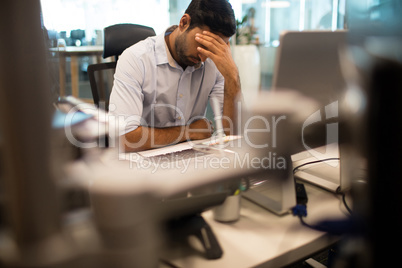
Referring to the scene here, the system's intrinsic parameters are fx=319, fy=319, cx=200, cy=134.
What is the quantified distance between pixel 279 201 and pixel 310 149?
1.00 feet

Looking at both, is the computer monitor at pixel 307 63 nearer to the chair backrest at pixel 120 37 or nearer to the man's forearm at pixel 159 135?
the man's forearm at pixel 159 135

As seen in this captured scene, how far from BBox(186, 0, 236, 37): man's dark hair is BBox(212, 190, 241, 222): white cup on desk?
93cm

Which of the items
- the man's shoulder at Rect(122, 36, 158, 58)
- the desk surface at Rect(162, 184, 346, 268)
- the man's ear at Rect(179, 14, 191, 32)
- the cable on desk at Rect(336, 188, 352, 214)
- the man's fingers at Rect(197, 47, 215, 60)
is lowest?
the desk surface at Rect(162, 184, 346, 268)

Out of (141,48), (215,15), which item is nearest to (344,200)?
(215,15)

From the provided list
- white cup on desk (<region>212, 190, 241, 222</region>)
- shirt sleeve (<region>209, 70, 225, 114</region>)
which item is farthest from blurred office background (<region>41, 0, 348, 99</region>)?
white cup on desk (<region>212, 190, 241, 222</region>)

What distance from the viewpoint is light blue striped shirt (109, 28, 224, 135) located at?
1361 mm

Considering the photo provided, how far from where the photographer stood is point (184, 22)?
138cm

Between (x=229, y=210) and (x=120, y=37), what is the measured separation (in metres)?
1.24

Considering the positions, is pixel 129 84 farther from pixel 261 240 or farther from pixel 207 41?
pixel 261 240

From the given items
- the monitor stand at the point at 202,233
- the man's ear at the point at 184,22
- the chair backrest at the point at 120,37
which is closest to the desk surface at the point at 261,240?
the monitor stand at the point at 202,233

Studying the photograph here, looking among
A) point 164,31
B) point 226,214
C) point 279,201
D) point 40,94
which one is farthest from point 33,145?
point 164,31

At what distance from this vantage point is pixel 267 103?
53cm

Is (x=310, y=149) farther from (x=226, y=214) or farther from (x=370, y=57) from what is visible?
(x=370, y=57)

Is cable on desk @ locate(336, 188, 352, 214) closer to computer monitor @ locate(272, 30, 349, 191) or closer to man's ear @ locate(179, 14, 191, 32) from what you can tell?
computer monitor @ locate(272, 30, 349, 191)
